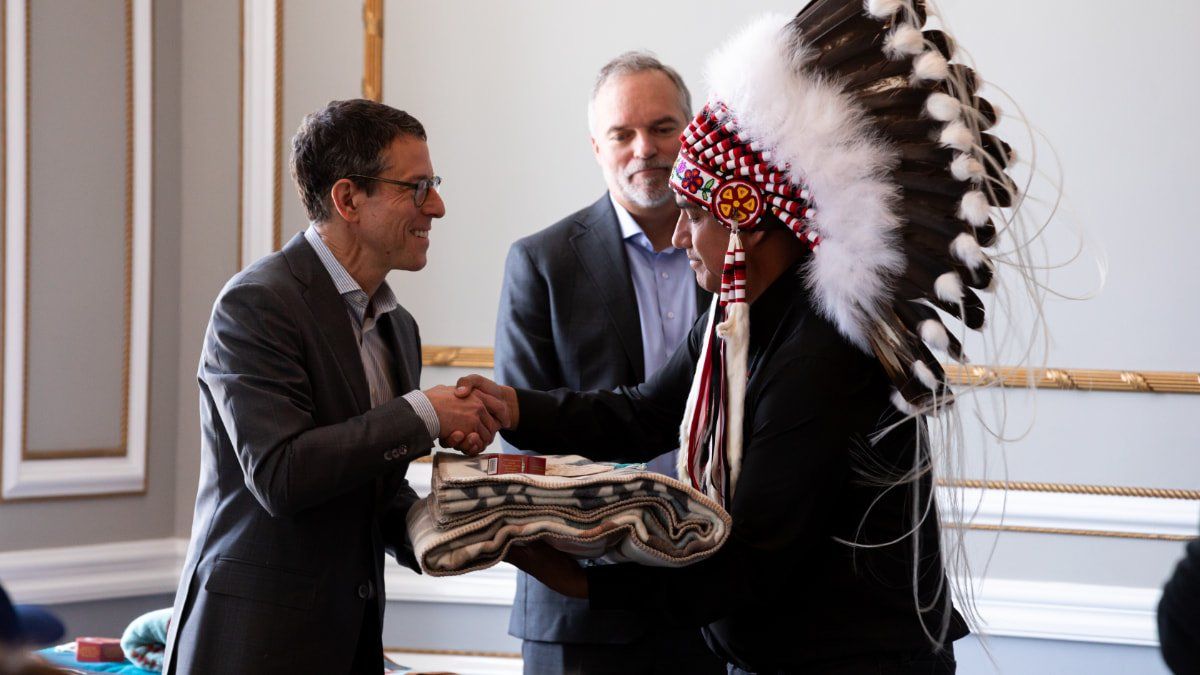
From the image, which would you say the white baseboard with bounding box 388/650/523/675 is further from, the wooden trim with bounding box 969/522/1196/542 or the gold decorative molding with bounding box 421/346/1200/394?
the gold decorative molding with bounding box 421/346/1200/394

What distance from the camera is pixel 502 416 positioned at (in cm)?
213

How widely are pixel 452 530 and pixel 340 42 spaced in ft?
8.54

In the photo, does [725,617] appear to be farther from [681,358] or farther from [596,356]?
[596,356]

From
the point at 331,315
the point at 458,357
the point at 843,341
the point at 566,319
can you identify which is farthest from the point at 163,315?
the point at 843,341

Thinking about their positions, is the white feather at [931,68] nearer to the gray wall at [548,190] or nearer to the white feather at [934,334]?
the white feather at [934,334]

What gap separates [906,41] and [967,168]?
7.8 inches

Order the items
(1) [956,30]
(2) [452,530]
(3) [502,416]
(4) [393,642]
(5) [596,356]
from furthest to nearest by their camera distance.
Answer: (4) [393,642]
(1) [956,30]
(5) [596,356]
(3) [502,416]
(2) [452,530]

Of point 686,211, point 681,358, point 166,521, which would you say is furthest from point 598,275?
point 166,521

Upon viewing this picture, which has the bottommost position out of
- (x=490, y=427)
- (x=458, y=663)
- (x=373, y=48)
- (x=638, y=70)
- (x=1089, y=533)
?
(x=458, y=663)

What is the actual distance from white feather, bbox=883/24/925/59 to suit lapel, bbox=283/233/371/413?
37.4 inches

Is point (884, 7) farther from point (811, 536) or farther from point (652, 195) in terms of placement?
point (652, 195)

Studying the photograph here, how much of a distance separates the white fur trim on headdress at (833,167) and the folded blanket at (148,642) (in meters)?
1.86

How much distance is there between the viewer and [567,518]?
5.63 ft

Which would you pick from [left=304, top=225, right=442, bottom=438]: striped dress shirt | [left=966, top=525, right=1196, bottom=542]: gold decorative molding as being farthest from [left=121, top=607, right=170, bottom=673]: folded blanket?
[left=966, top=525, right=1196, bottom=542]: gold decorative molding
